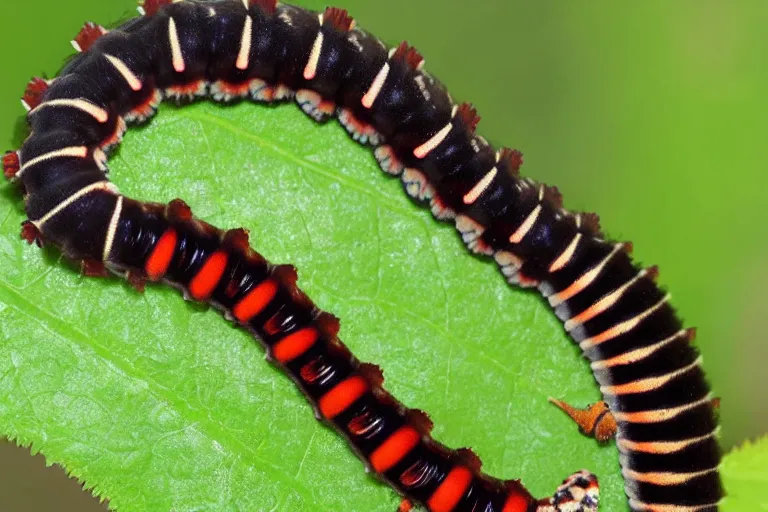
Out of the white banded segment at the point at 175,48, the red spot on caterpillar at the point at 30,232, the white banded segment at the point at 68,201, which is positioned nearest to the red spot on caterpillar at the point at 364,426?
the white banded segment at the point at 68,201

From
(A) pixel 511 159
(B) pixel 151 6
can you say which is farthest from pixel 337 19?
(A) pixel 511 159

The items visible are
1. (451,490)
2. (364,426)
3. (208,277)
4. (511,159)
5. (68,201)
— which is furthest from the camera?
(511,159)

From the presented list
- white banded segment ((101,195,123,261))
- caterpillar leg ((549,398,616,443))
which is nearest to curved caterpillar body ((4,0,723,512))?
white banded segment ((101,195,123,261))

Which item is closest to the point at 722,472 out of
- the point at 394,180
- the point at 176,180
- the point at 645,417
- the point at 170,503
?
the point at 645,417

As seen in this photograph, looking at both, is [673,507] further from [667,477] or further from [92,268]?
[92,268]

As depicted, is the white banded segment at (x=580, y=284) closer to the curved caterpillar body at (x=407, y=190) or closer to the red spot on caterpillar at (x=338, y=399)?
the curved caterpillar body at (x=407, y=190)

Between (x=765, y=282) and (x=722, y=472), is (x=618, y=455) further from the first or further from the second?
(x=765, y=282)

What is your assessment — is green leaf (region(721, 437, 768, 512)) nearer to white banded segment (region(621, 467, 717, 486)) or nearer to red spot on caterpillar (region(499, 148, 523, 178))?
white banded segment (region(621, 467, 717, 486))
